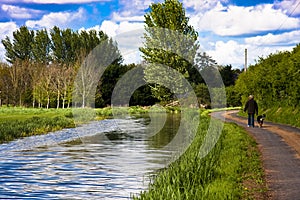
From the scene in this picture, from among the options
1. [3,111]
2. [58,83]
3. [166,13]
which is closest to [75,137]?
[3,111]

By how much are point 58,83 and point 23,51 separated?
36.8 m

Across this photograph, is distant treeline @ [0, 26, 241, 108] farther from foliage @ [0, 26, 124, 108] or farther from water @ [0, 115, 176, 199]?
water @ [0, 115, 176, 199]

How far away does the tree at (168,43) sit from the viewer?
55.8m

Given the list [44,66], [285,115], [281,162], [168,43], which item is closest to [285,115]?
[285,115]

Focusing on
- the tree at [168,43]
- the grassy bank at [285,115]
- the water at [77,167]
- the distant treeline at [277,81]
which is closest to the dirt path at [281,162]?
the water at [77,167]

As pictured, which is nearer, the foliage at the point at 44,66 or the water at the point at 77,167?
the water at the point at 77,167

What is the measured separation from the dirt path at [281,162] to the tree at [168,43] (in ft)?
109

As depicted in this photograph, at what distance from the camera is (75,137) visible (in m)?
30.5

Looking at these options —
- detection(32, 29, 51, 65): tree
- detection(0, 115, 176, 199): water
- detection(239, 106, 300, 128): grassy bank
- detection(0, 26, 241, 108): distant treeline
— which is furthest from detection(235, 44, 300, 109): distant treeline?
detection(32, 29, 51, 65): tree

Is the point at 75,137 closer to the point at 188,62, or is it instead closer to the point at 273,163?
the point at 273,163

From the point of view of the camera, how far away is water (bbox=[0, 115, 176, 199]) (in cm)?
1358

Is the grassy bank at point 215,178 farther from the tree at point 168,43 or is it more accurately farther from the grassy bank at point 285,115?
the tree at point 168,43

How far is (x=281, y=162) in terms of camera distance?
13.7m

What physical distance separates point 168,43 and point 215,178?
1783 inches
